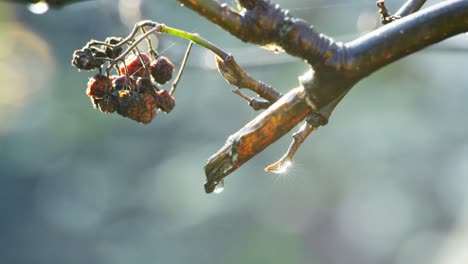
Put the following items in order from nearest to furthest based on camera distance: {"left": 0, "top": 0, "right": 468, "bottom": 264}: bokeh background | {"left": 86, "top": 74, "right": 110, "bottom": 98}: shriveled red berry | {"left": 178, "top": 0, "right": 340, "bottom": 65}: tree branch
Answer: {"left": 178, "top": 0, "right": 340, "bottom": 65}: tree branch
{"left": 86, "top": 74, "right": 110, "bottom": 98}: shriveled red berry
{"left": 0, "top": 0, "right": 468, "bottom": 264}: bokeh background

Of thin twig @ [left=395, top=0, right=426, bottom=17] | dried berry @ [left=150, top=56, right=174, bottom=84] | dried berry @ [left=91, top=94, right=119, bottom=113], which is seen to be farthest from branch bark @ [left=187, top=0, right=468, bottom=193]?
dried berry @ [left=150, top=56, right=174, bottom=84]

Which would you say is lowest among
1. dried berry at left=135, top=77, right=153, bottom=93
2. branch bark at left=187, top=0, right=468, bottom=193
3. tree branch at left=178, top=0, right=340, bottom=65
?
branch bark at left=187, top=0, right=468, bottom=193

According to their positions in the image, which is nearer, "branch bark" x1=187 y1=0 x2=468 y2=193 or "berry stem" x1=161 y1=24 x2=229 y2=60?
"branch bark" x1=187 y1=0 x2=468 y2=193

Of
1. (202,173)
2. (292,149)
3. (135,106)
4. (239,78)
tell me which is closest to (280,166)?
(292,149)

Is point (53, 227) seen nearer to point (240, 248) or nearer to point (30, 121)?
point (30, 121)

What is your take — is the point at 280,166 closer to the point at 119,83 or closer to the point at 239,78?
the point at 239,78

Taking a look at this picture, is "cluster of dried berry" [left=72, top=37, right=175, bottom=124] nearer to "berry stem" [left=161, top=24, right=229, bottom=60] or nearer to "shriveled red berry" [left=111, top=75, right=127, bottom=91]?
"shriveled red berry" [left=111, top=75, right=127, bottom=91]

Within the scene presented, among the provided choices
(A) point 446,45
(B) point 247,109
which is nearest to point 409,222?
(B) point 247,109

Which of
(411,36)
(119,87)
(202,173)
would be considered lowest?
(411,36)
